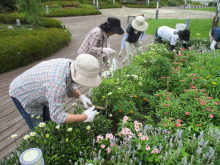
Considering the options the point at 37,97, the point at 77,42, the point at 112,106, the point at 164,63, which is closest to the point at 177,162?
the point at 112,106

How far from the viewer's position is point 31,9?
8570 millimetres

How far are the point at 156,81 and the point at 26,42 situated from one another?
4.84m

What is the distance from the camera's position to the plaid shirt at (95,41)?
3.15 m

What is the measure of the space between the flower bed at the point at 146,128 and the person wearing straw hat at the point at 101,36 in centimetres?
63

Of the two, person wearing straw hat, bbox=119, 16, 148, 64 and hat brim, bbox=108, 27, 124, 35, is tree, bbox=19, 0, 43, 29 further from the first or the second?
hat brim, bbox=108, 27, 124, 35

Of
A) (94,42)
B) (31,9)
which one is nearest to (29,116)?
(94,42)

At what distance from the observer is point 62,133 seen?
83.6 inches

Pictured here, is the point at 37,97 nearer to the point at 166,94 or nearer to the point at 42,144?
the point at 42,144

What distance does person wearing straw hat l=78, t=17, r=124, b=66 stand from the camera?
305 centimetres

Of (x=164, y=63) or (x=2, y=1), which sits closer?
(x=164, y=63)

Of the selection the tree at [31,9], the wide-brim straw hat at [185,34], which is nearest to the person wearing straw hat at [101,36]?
the wide-brim straw hat at [185,34]

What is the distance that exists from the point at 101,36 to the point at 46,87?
1.90 meters

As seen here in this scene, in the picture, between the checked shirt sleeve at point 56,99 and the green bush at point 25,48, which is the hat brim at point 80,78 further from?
the green bush at point 25,48

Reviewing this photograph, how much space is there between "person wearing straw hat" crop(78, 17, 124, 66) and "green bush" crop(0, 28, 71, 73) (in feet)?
10.5
